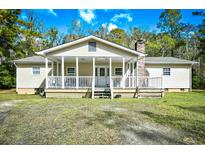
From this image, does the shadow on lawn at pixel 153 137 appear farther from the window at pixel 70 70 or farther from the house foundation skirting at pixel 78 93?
the window at pixel 70 70

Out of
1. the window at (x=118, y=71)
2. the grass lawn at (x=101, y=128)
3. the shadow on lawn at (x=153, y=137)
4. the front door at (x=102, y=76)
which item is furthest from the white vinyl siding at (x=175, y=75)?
the shadow on lawn at (x=153, y=137)

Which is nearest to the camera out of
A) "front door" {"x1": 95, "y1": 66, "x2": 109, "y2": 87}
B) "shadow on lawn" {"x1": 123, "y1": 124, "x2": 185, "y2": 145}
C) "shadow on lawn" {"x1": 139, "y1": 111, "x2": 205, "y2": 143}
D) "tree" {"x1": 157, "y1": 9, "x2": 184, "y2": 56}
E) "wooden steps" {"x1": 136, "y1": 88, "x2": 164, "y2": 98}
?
"shadow on lawn" {"x1": 123, "y1": 124, "x2": 185, "y2": 145}

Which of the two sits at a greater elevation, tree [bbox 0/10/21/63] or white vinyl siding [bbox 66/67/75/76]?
tree [bbox 0/10/21/63]

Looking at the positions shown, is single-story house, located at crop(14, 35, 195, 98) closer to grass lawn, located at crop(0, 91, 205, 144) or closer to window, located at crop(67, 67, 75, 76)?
window, located at crop(67, 67, 75, 76)

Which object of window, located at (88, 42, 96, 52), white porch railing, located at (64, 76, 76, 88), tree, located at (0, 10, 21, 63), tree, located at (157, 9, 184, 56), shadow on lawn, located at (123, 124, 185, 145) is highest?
tree, located at (157, 9, 184, 56)

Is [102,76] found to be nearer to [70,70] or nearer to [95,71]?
[95,71]

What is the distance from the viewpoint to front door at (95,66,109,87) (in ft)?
52.9

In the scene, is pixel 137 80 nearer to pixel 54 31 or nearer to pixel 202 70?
pixel 202 70

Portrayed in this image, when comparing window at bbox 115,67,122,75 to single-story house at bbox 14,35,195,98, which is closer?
single-story house at bbox 14,35,195,98

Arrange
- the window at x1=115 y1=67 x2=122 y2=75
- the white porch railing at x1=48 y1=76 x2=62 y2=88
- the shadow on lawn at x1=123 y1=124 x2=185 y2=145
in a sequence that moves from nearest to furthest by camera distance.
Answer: the shadow on lawn at x1=123 y1=124 x2=185 y2=145
the white porch railing at x1=48 y1=76 x2=62 y2=88
the window at x1=115 y1=67 x2=122 y2=75

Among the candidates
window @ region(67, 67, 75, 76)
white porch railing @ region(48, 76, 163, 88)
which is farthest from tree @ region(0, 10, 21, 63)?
white porch railing @ region(48, 76, 163, 88)
